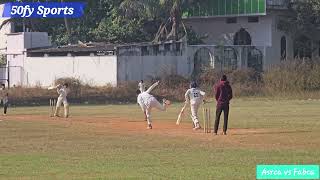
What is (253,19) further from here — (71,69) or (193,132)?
(193,132)

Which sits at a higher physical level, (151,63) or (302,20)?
(302,20)

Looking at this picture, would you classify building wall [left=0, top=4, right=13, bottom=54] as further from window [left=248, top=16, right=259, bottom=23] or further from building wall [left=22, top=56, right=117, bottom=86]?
window [left=248, top=16, right=259, bottom=23]

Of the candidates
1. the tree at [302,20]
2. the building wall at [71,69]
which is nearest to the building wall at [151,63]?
the building wall at [71,69]

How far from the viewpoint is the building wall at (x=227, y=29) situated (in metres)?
70.8

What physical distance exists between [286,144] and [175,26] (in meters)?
49.3

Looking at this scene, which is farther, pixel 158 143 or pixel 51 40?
pixel 51 40

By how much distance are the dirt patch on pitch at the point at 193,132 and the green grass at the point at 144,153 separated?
3 cm

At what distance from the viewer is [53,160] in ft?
56.6

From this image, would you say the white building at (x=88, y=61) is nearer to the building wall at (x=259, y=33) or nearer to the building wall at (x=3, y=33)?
the building wall at (x=3, y=33)

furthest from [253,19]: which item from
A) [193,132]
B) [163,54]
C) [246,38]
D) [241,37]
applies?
[193,132]

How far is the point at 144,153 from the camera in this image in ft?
61.3

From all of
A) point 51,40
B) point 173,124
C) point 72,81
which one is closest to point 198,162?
point 173,124

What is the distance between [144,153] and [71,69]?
47.4 m

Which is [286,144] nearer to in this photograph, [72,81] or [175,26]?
[72,81]
